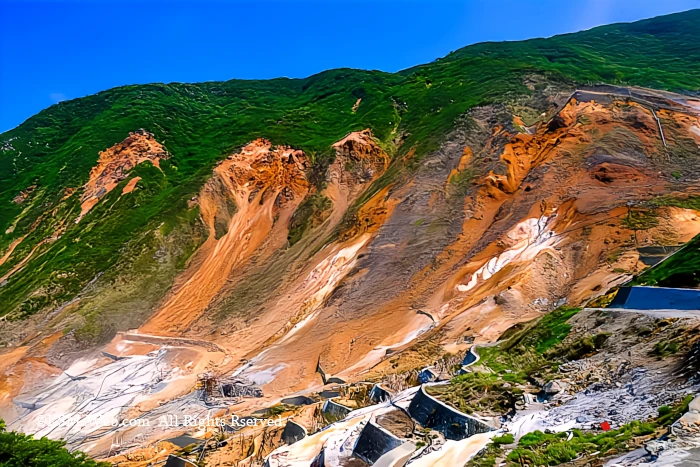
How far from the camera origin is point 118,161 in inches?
2191

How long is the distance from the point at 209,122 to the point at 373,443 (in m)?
58.2

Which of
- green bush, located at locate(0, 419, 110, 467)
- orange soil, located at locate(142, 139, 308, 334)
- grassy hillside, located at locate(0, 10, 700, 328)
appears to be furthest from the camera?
grassy hillside, located at locate(0, 10, 700, 328)

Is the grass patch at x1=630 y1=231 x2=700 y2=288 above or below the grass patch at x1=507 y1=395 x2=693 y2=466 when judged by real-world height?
above

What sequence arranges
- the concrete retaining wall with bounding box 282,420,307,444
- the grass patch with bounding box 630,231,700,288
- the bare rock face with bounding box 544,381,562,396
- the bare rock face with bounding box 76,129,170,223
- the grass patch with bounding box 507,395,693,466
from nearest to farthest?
1. the grass patch with bounding box 507,395,693,466
2. the bare rock face with bounding box 544,381,562,396
3. the grass patch with bounding box 630,231,700,288
4. the concrete retaining wall with bounding box 282,420,307,444
5. the bare rock face with bounding box 76,129,170,223

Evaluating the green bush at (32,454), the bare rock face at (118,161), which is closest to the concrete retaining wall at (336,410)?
the green bush at (32,454)

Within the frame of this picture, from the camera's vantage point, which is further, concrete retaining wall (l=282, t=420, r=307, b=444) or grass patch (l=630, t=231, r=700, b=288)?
concrete retaining wall (l=282, t=420, r=307, b=444)

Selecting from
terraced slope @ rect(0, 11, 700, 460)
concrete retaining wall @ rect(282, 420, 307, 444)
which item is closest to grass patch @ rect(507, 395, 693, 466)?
concrete retaining wall @ rect(282, 420, 307, 444)

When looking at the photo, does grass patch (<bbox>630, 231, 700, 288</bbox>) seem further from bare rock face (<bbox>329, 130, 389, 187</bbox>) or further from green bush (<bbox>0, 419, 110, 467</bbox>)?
bare rock face (<bbox>329, 130, 389, 187</bbox>)

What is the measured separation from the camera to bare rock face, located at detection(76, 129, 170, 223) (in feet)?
171

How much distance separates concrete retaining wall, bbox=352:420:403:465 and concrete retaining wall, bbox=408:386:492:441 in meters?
1.05

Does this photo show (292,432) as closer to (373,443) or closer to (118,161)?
(373,443)

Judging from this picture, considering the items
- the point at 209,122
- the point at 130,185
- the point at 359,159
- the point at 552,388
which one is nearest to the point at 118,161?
the point at 130,185

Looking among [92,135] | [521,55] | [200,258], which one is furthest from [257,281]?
[521,55]

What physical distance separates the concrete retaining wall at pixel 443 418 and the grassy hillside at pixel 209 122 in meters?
30.0
